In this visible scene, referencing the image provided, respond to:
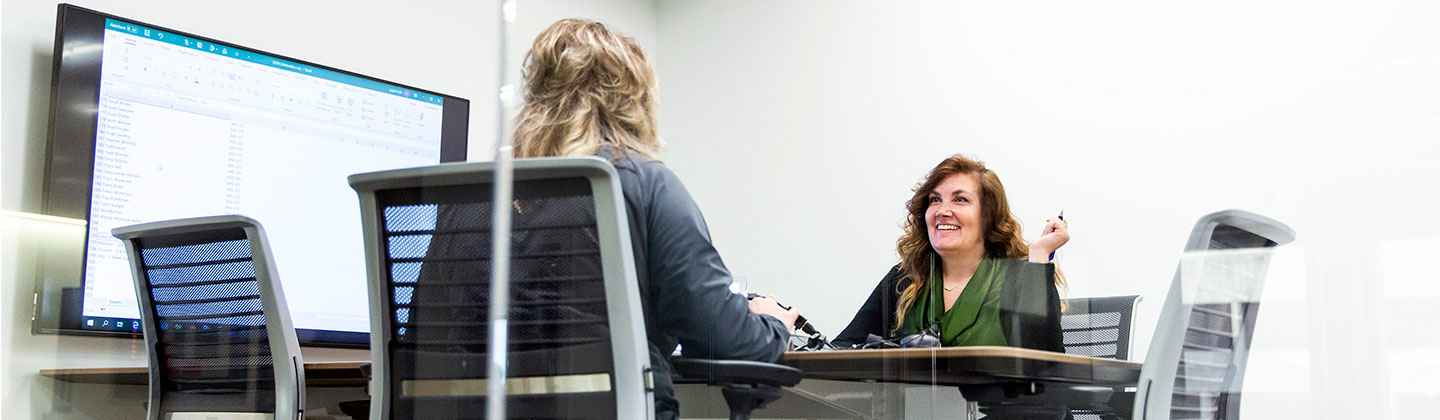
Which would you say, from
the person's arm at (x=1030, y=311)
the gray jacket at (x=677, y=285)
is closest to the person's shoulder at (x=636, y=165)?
the gray jacket at (x=677, y=285)

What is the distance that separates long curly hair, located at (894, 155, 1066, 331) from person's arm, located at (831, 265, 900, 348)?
15mm

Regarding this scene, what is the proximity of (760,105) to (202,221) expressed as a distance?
968 mm

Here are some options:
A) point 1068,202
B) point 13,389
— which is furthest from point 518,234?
point 1068,202

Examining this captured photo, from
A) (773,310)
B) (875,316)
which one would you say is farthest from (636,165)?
(875,316)

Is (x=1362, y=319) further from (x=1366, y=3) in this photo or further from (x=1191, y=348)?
(x=1366, y=3)

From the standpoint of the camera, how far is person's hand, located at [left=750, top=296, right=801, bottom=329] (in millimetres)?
1974

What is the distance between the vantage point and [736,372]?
185cm

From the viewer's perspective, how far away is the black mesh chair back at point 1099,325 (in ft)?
6.85

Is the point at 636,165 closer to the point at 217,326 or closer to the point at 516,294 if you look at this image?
the point at 516,294

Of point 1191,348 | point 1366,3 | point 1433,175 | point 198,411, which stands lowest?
point 198,411

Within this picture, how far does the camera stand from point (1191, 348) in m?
2.03

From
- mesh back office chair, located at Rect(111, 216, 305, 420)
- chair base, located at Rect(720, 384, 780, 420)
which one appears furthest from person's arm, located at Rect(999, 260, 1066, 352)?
mesh back office chair, located at Rect(111, 216, 305, 420)

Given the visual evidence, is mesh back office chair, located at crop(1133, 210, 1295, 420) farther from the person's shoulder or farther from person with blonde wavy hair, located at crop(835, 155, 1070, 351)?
the person's shoulder

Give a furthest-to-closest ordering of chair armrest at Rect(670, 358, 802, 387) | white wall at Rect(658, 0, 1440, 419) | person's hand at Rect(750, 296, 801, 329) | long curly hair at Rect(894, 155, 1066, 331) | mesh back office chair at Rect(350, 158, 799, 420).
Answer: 1. long curly hair at Rect(894, 155, 1066, 331)
2. white wall at Rect(658, 0, 1440, 419)
3. person's hand at Rect(750, 296, 801, 329)
4. chair armrest at Rect(670, 358, 802, 387)
5. mesh back office chair at Rect(350, 158, 799, 420)
